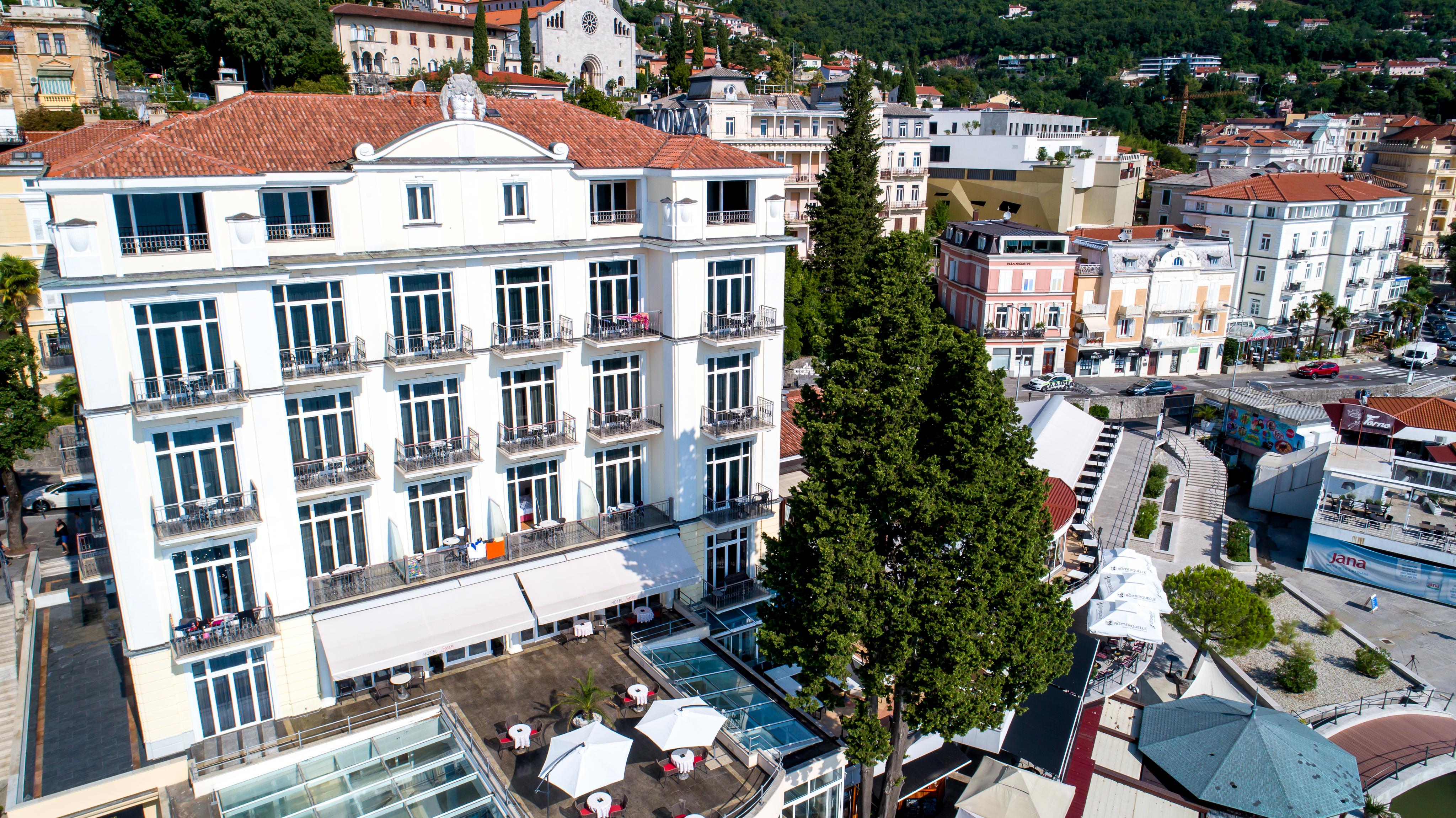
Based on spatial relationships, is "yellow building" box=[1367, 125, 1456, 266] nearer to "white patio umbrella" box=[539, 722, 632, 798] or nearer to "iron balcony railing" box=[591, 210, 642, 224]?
"iron balcony railing" box=[591, 210, 642, 224]

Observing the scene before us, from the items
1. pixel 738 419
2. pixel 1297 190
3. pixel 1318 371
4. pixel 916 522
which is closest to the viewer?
pixel 916 522

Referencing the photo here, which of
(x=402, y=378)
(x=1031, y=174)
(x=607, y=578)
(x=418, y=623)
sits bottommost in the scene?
(x=607, y=578)

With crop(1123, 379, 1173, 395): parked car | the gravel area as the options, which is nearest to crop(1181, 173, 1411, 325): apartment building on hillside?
crop(1123, 379, 1173, 395): parked car

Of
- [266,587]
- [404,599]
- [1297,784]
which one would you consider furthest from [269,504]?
[1297,784]

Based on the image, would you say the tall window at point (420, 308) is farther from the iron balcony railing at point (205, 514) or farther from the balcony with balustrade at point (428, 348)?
the iron balcony railing at point (205, 514)

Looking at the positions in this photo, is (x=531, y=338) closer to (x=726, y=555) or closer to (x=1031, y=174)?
(x=726, y=555)

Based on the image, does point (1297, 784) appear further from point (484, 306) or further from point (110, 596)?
point (110, 596)

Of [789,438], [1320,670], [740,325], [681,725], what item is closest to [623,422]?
[740,325]

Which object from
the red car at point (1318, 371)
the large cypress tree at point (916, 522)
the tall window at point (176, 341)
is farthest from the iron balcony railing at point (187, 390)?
the red car at point (1318, 371)
